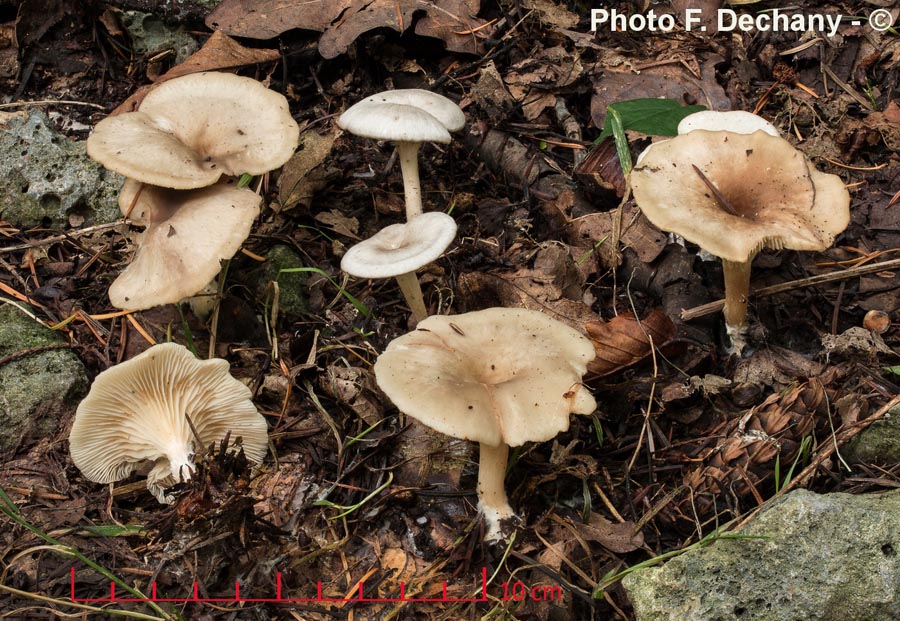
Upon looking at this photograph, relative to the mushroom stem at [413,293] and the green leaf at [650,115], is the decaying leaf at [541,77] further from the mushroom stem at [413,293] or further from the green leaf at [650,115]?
the mushroom stem at [413,293]

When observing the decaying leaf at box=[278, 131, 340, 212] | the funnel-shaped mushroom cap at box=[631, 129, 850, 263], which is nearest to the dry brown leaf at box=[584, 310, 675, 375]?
the funnel-shaped mushroom cap at box=[631, 129, 850, 263]

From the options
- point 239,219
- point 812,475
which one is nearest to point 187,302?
point 239,219

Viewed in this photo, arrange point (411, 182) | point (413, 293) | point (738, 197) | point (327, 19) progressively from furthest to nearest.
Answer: point (327, 19), point (411, 182), point (413, 293), point (738, 197)

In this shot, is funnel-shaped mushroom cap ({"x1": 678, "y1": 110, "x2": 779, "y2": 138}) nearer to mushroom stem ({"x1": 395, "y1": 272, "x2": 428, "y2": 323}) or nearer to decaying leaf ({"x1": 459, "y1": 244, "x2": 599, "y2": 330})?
decaying leaf ({"x1": 459, "y1": 244, "x2": 599, "y2": 330})

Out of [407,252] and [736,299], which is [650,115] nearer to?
[736,299]

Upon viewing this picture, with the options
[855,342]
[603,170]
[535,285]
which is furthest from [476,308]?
[855,342]
